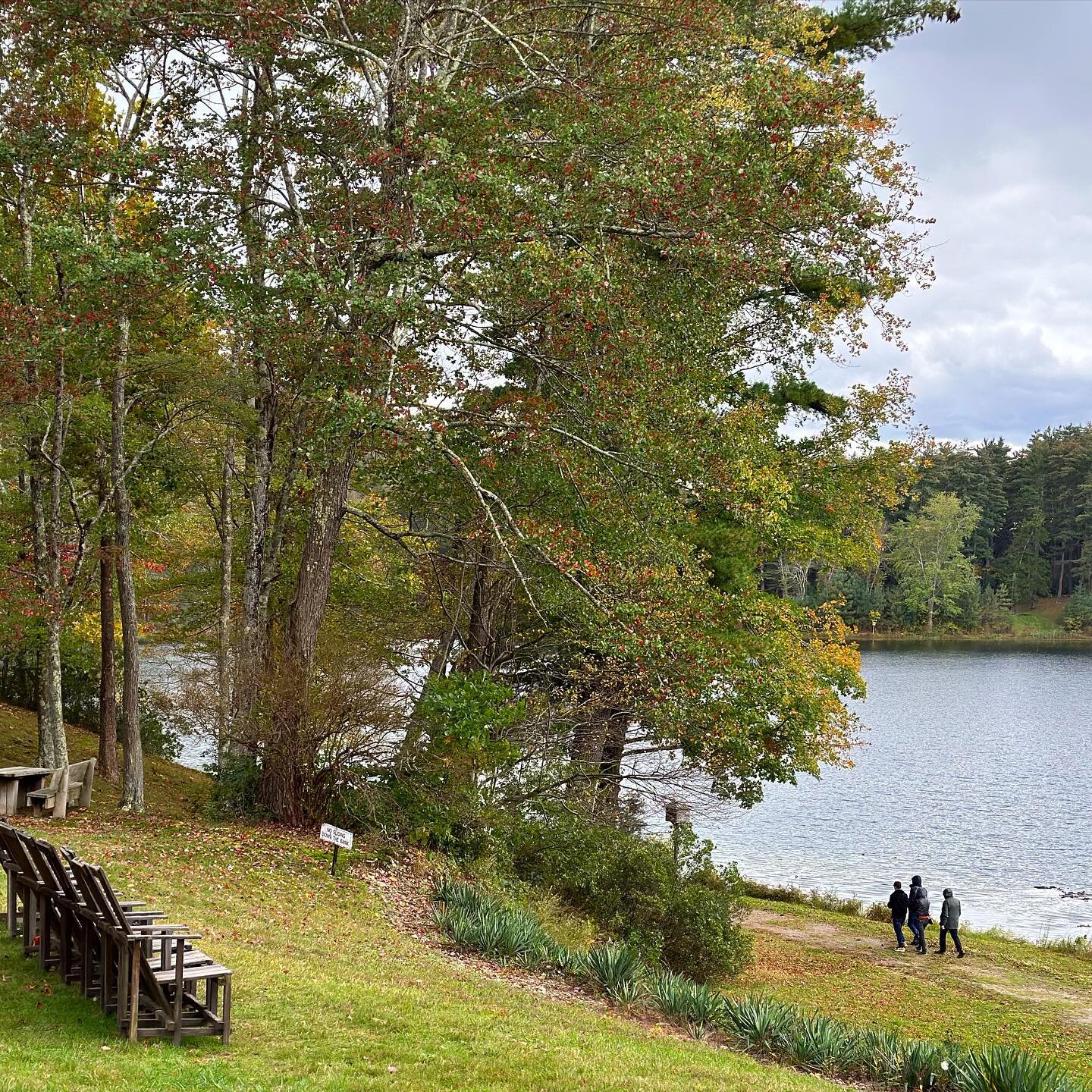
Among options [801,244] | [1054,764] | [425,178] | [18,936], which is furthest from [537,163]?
[1054,764]

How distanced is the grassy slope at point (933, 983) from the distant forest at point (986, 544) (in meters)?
61.6

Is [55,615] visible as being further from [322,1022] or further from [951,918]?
[951,918]

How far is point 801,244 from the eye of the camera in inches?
557

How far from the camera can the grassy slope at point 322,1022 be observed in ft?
19.6

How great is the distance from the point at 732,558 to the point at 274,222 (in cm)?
1063

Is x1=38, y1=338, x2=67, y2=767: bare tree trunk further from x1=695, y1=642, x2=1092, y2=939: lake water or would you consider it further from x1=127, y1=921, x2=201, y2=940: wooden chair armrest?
x1=695, y1=642, x2=1092, y2=939: lake water

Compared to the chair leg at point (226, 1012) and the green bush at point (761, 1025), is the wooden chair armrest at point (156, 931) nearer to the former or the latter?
the chair leg at point (226, 1012)

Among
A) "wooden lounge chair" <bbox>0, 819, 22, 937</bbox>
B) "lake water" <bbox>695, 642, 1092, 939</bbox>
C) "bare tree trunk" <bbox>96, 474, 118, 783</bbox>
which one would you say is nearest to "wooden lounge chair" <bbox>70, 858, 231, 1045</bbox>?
"wooden lounge chair" <bbox>0, 819, 22, 937</bbox>

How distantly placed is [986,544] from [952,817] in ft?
244

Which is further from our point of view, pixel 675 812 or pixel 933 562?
pixel 933 562

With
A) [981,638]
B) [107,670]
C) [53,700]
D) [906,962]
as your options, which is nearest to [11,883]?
[53,700]

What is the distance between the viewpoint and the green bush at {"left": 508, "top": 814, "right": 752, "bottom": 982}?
14.4m

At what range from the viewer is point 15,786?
14195 millimetres

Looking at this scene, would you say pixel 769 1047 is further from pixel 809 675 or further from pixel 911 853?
pixel 911 853
